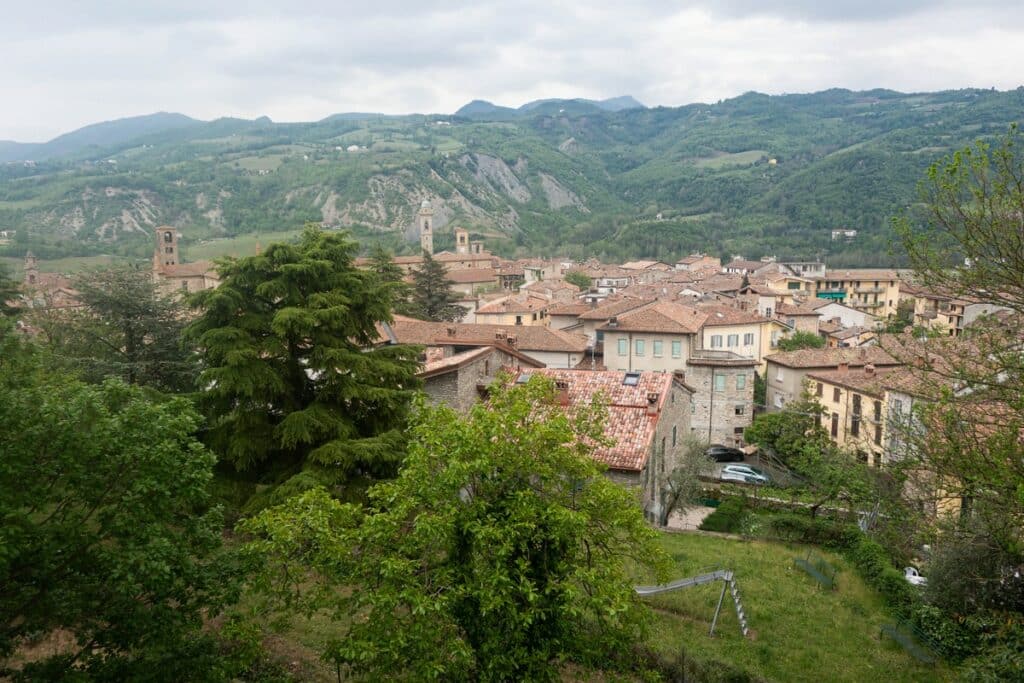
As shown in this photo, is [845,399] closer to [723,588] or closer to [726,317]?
[726,317]

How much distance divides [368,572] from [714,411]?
3430cm

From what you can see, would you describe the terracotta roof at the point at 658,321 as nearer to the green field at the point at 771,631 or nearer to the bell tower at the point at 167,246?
the green field at the point at 771,631

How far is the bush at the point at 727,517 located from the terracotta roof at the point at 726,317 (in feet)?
74.1

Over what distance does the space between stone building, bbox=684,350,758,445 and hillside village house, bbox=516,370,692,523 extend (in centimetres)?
1222

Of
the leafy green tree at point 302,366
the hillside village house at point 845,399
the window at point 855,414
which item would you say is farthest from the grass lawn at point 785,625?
the window at point 855,414

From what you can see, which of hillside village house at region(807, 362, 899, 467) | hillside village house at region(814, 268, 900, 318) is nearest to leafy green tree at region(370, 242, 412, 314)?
hillside village house at region(807, 362, 899, 467)

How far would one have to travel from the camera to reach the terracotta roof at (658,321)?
42094mm

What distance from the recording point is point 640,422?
21984 mm

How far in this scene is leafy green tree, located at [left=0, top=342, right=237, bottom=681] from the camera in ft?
25.3

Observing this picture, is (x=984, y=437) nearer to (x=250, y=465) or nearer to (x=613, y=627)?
(x=613, y=627)

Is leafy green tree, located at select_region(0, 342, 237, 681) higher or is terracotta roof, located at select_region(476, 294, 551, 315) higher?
leafy green tree, located at select_region(0, 342, 237, 681)

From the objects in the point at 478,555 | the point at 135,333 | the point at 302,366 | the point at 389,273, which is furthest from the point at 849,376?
the point at 478,555

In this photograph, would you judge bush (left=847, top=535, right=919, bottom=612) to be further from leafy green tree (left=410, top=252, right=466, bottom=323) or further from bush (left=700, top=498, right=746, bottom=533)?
leafy green tree (left=410, top=252, right=466, bottom=323)

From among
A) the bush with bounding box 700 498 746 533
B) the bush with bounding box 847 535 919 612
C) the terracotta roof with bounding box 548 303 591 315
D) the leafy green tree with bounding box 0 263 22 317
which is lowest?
the bush with bounding box 700 498 746 533
